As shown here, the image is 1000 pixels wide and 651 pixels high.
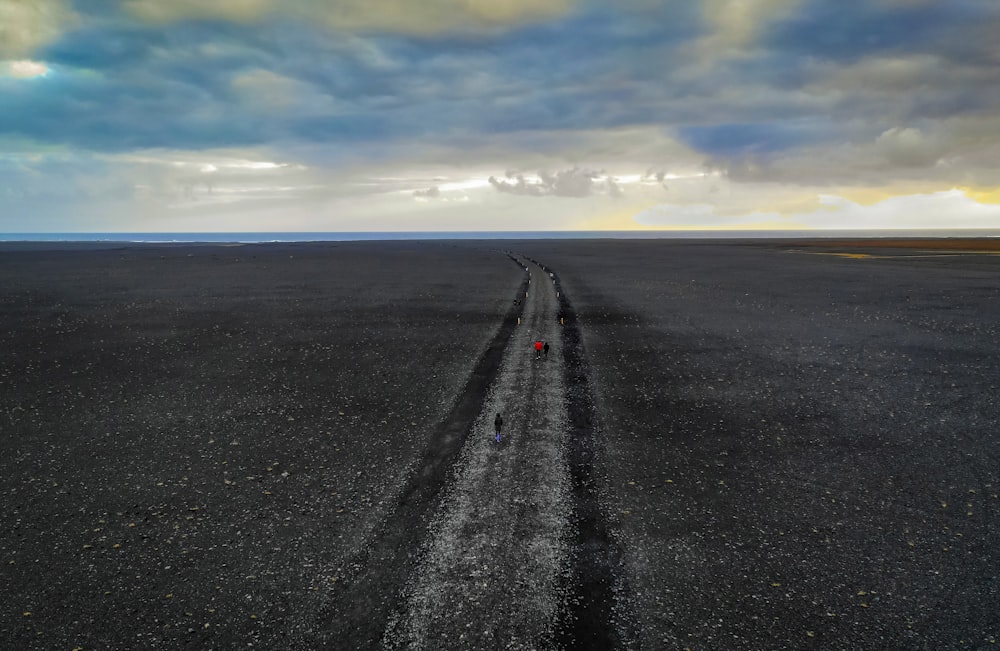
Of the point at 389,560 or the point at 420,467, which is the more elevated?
the point at 420,467

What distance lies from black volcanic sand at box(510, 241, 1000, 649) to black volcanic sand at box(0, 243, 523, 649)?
361 centimetres

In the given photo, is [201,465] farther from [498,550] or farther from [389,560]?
[498,550]

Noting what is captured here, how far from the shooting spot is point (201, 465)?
8789mm

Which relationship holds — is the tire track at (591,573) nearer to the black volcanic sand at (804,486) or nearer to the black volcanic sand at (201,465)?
the black volcanic sand at (804,486)

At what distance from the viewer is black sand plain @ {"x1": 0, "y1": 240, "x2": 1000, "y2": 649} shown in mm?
5340

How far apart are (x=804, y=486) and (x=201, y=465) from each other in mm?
9481

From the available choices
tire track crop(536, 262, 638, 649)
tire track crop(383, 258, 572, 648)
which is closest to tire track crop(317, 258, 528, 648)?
tire track crop(383, 258, 572, 648)

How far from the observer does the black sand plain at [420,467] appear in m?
5.34

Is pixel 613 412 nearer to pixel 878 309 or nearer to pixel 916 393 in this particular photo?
pixel 916 393

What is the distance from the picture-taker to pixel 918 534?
6715 millimetres

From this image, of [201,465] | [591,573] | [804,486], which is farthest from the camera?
[201,465]

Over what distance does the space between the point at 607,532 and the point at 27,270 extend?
66.6 meters

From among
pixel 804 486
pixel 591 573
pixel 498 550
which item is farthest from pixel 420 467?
pixel 804 486

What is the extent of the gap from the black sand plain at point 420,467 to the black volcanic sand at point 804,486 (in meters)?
0.04
